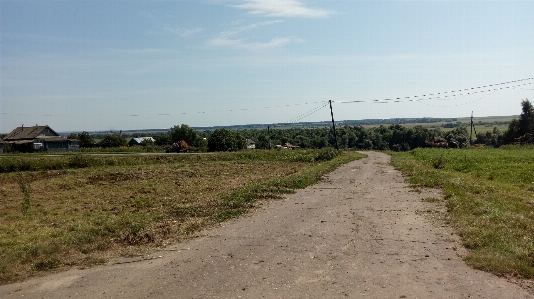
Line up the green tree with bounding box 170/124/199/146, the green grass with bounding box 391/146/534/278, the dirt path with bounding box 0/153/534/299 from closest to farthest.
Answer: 1. the dirt path with bounding box 0/153/534/299
2. the green grass with bounding box 391/146/534/278
3. the green tree with bounding box 170/124/199/146

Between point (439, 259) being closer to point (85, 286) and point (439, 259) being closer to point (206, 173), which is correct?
point (85, 286)

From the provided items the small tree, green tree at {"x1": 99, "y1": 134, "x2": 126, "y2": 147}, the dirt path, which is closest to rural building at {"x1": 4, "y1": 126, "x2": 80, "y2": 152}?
green tree at {"x1": 99, "y1": 134, "x2": 126, "y2": 147}

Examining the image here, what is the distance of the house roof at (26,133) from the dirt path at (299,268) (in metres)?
66.9

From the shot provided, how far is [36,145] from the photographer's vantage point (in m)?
62.8

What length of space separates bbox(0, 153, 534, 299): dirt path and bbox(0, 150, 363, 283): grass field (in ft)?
2.39

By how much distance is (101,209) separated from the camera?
14.2m

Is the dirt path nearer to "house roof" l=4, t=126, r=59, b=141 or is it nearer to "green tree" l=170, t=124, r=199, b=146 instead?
"green tree" l=170, t=124, r=199, b=146

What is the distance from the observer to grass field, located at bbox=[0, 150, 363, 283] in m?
7.78

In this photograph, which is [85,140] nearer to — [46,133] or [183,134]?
[46,133]

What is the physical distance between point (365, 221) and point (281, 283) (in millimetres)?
4665

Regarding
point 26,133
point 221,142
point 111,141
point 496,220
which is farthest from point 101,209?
point 26,133

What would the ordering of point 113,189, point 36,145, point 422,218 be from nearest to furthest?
point 422,218 < point 113,189 < point 36,145

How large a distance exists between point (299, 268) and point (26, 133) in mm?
73037

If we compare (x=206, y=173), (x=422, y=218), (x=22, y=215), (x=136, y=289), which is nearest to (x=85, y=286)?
(x=136, y=289)
